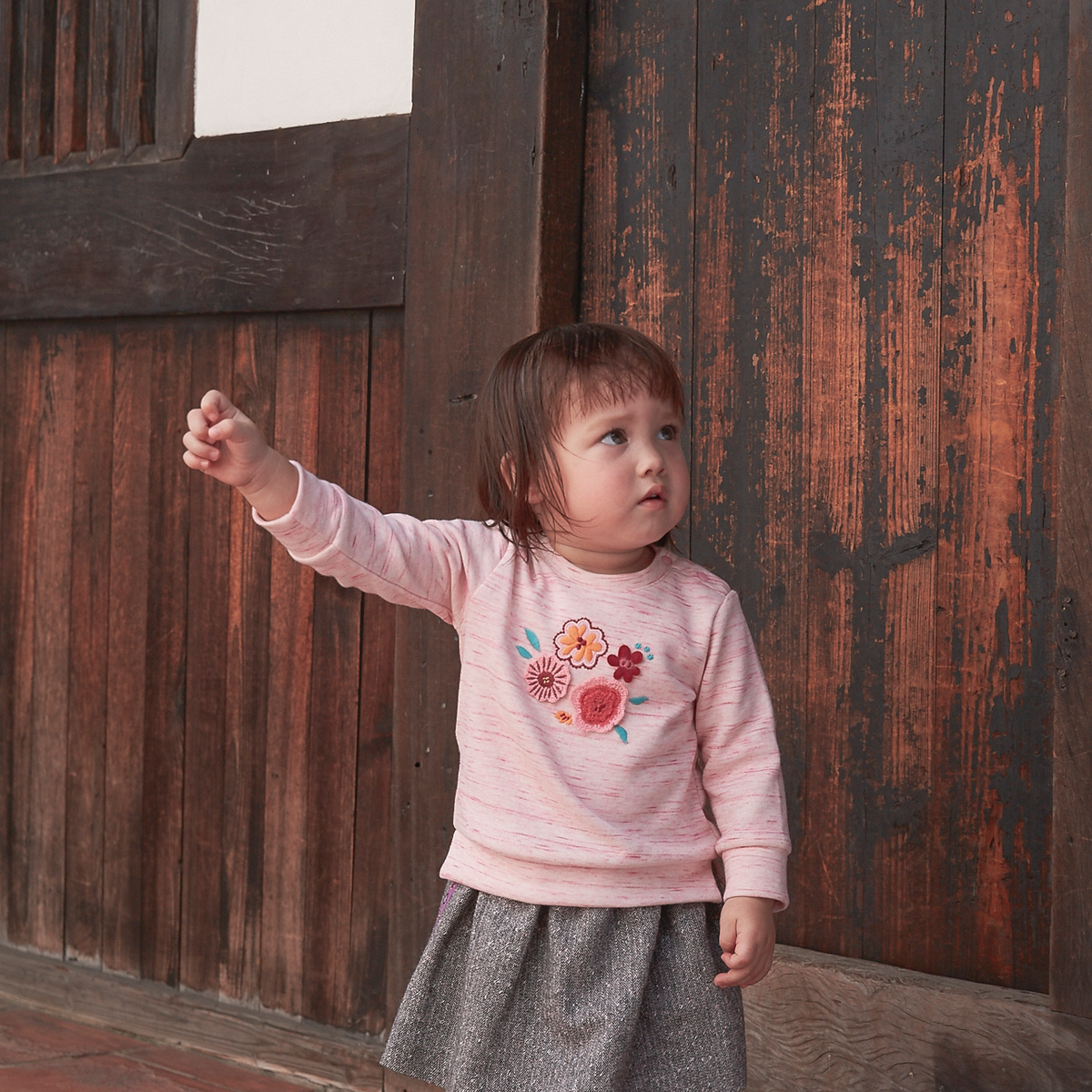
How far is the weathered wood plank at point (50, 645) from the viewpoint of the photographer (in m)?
2.94

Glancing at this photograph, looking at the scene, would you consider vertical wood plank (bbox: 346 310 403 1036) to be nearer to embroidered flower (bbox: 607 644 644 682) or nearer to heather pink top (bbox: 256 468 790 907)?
heather pink top (bbox: 256 468 790 907)

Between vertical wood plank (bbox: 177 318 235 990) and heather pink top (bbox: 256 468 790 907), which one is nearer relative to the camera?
heather pink top (bbox: 256 468 790 907)

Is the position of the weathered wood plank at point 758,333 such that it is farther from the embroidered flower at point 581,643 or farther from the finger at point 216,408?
the finger at point 216,408

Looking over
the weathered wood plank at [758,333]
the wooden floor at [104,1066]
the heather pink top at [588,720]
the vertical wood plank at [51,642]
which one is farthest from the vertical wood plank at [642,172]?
the wooden floor at [104,1066]

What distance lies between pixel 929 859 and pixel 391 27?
68.8 inches

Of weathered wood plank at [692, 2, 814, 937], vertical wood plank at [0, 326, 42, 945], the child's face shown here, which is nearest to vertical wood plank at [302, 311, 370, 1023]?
weathered wood plank at [692, 2, 814, 937]

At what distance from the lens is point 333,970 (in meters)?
2.58

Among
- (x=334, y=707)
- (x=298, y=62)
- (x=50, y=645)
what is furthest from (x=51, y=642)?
(x=298, y=62)

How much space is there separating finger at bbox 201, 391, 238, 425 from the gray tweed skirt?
25.1 inches

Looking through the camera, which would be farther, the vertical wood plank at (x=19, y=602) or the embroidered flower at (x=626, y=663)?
the vertical wood plank at (x=19, y=602)

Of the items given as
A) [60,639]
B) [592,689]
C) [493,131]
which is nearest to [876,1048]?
[592,689]

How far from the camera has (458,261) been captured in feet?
7.78

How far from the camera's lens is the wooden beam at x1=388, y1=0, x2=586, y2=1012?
231 cm

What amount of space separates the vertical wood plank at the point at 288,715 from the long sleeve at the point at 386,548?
3.21 feet
